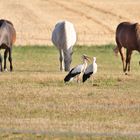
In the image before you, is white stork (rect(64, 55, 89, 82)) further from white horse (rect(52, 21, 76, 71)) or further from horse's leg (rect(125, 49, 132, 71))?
white horse (rect(52, 21, 76, 71))

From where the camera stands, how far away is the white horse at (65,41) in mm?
29078

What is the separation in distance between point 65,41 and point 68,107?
39.6 feet

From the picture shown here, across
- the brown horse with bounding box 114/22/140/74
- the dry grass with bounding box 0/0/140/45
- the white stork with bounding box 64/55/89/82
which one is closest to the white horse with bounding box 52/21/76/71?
the brown horse with bounding box 114/22/140/74

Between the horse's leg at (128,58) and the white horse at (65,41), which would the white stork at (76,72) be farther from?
the white horse at (65,41)

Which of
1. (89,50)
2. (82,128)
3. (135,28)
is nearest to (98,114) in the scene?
(82,128)

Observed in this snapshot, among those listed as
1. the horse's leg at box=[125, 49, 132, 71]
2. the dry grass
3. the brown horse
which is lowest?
the dry grass

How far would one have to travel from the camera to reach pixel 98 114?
16438 mm

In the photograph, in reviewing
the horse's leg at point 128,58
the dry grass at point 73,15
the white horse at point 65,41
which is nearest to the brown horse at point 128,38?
the horse's leg at point 128,58

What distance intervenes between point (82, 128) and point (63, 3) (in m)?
66.5

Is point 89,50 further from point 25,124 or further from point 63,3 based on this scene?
point 63,3

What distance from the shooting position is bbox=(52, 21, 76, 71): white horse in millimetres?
29078

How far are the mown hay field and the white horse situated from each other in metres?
4.46

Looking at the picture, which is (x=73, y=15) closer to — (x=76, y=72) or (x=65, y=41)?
(x=65, y=41)

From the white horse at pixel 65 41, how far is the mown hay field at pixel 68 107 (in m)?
4.46
